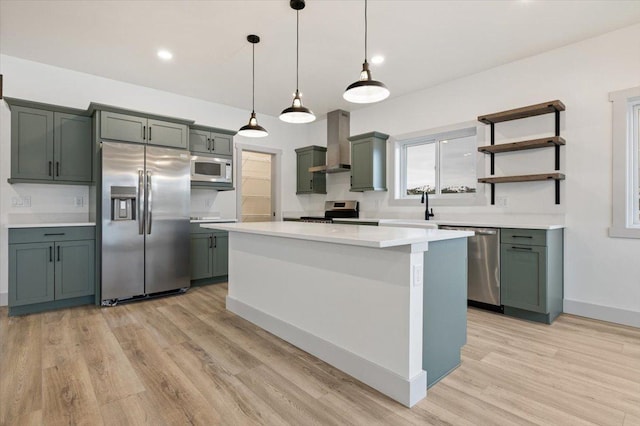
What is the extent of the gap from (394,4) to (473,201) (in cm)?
247

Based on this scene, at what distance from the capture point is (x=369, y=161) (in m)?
5.01

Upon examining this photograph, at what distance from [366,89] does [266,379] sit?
199cm

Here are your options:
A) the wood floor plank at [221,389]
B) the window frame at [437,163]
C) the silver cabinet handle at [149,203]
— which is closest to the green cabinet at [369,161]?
the window frame at [437,163]

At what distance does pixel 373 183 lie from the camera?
196 inches

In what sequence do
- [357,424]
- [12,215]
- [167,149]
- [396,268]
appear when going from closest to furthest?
1. [357,424]
2. [396,268]
3. [12,215]
4. [167,149]

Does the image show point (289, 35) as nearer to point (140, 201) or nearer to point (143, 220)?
point (140, 201)

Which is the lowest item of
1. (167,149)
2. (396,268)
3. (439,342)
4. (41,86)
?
(439,342)

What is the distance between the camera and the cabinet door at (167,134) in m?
4.01

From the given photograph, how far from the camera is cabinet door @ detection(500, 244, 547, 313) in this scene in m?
3.06

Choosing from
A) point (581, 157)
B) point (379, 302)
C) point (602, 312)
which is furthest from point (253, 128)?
point (602, 312)

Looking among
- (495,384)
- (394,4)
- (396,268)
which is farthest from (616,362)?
(394,4)

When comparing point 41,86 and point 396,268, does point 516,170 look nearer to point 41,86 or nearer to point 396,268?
point 396,268

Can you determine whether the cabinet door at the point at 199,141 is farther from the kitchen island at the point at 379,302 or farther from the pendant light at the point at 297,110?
Result: the kitchen island at the point at 379,302

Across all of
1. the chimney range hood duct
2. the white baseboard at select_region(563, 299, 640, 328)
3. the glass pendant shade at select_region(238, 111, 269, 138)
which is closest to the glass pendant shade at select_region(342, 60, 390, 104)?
the glass pendant shade at select_region(238, 111, 269, 138)
